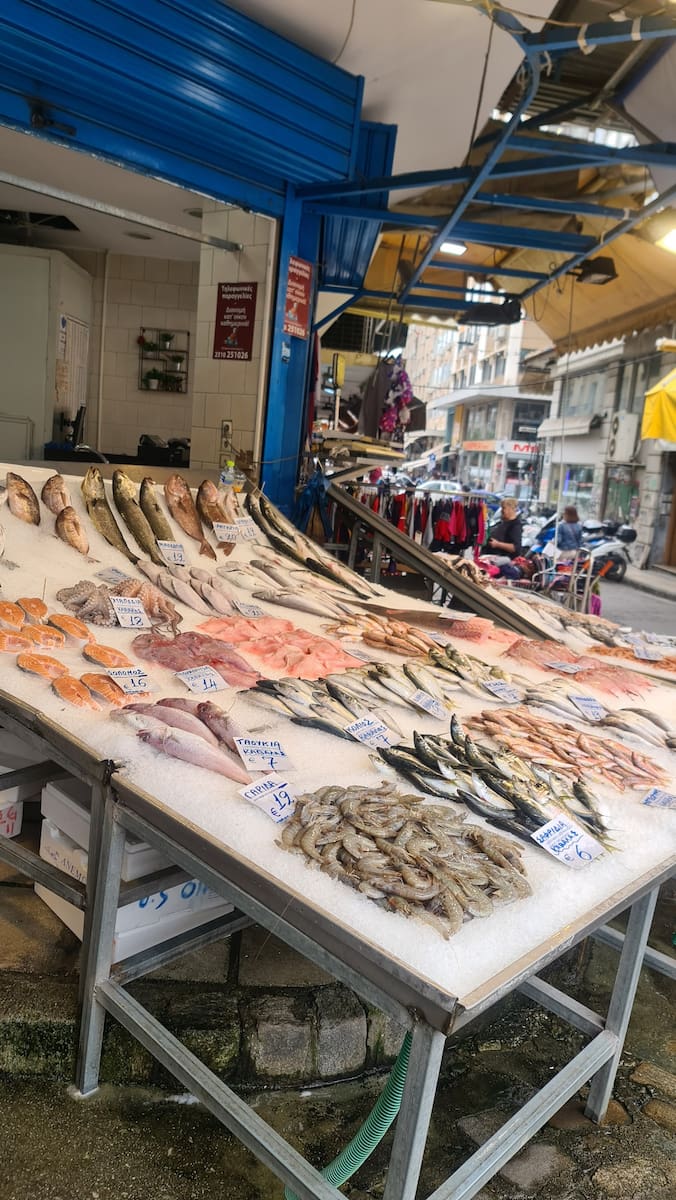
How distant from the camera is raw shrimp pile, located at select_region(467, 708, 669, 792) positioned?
2428 mm

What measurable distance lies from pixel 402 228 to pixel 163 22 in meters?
3.56

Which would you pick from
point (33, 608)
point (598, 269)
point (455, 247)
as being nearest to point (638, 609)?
point (598, 269)

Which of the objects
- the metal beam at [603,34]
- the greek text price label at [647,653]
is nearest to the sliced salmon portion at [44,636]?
the greek text price label at [647,653]

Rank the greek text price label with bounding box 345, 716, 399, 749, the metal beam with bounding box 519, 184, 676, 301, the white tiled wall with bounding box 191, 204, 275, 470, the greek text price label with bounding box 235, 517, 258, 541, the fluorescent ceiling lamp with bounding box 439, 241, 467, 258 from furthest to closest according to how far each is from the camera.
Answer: the fluorescent ceiling lamp with bounding box 439, 241, 467, 258, the white tiled wall with bounding box 191, 204, 275, 470, the metal beam with bounding box 519, 184, 676, 301, the greek text price label with bounding box 235, 517, 258, 541, the greek text price label with bounding box 345, 716, 399, 749

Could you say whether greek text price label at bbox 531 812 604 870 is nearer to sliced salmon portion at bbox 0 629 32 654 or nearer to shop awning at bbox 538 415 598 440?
sliced salmon portion at bbox 0 629 32 654

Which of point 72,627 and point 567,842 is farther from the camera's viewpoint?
point 72,627

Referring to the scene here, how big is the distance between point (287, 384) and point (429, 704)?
431cm

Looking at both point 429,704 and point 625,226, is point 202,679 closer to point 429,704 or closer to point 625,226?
point 429,704

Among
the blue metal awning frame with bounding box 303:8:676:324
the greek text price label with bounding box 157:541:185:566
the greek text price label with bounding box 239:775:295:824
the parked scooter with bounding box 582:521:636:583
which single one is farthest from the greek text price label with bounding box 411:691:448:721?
the parked scooter with bounding box 582:521:636:583

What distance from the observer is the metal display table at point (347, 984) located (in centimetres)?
147

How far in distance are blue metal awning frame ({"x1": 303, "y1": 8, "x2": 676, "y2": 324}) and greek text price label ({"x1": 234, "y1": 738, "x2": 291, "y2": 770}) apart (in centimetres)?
340

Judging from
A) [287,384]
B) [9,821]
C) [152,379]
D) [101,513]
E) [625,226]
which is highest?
[625,226]

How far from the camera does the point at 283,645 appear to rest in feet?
10.3

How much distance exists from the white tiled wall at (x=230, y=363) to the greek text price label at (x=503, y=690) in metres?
3.67
